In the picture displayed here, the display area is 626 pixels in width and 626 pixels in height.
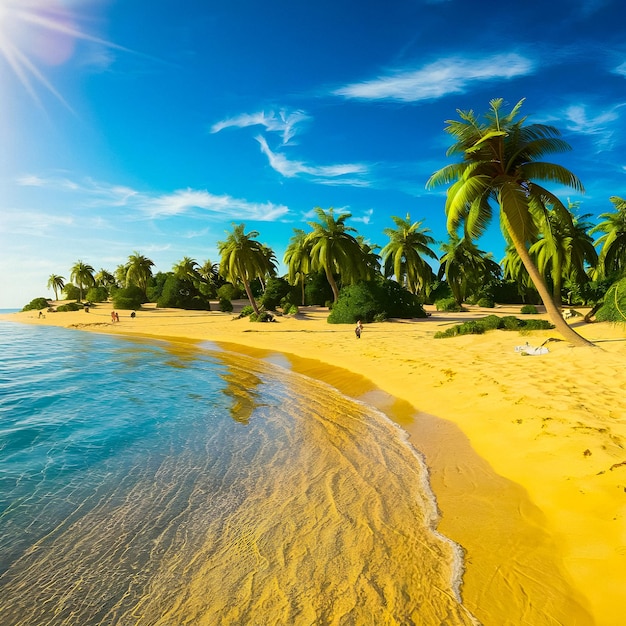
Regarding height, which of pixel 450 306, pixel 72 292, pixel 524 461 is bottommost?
pixel 524 461

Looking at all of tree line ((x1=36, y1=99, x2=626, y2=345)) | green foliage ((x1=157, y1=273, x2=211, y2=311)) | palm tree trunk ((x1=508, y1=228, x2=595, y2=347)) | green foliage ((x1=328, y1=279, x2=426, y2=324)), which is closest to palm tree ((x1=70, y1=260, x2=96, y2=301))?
tree line ((x1=36, y1=99, x2=626, y2=345))

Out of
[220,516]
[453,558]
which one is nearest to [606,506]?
[453,558]

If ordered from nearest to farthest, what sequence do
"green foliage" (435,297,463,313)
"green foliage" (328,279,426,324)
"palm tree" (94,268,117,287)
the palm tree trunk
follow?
the palm tree trunk → "green foliage" (328,279,426,324) → "green foliage" (435,297,463,313) → "palm tree" (94,268,117,287)

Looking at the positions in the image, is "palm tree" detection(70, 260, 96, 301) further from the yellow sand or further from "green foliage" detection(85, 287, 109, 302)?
the yellow sand

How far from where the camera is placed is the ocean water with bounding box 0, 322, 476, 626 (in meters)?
3.33

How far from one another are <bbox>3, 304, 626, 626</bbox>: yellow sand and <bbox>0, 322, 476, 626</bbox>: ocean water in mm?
432

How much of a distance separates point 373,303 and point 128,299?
128 ft

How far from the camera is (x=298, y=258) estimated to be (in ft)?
130

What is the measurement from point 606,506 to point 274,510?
4130 mm

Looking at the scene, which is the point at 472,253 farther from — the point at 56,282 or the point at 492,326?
the point at 56,282

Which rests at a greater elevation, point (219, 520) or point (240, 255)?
point (240, 255)

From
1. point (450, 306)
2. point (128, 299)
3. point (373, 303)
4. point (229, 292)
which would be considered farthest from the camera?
point (229, 292)

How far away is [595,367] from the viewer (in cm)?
1034

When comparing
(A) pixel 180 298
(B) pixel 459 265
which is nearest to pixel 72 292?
(A) pixel 180 298
